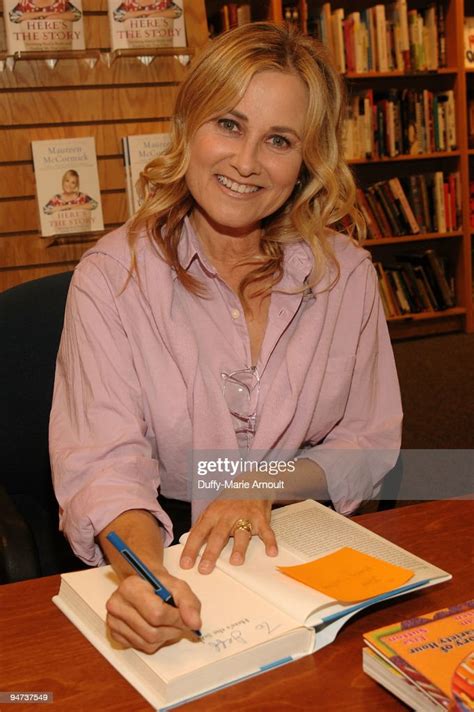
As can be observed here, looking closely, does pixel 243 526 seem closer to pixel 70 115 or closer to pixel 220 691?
pixel 220 691

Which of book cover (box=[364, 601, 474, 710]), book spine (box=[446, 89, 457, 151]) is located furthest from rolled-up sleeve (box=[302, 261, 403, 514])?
book spine (box=[446, 89, 457, 151])

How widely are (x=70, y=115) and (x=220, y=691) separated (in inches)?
93.9

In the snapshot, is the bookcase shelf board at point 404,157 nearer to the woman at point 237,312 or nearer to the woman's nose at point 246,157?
the woman at point 237,312

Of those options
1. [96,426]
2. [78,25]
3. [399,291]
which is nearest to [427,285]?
[399,291]

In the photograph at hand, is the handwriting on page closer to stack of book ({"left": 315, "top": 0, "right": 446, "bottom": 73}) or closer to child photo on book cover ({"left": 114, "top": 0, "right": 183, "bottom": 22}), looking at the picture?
child photo on book cover ({"left": 114, "top": 0, "right": 183, "bottom": 22})

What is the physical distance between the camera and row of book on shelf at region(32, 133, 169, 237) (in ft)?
9.66

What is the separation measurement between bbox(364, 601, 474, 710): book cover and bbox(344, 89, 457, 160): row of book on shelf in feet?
15.1

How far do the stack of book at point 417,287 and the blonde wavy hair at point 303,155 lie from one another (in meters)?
3.71

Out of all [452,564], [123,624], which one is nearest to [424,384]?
[452,564]

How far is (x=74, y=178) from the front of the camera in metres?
2.99

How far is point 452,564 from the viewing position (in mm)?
1262

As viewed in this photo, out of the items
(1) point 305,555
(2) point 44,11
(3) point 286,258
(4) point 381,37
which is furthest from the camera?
(4) point 381,37

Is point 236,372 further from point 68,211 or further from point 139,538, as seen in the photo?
point 68,211

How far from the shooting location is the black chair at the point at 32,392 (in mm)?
1889
